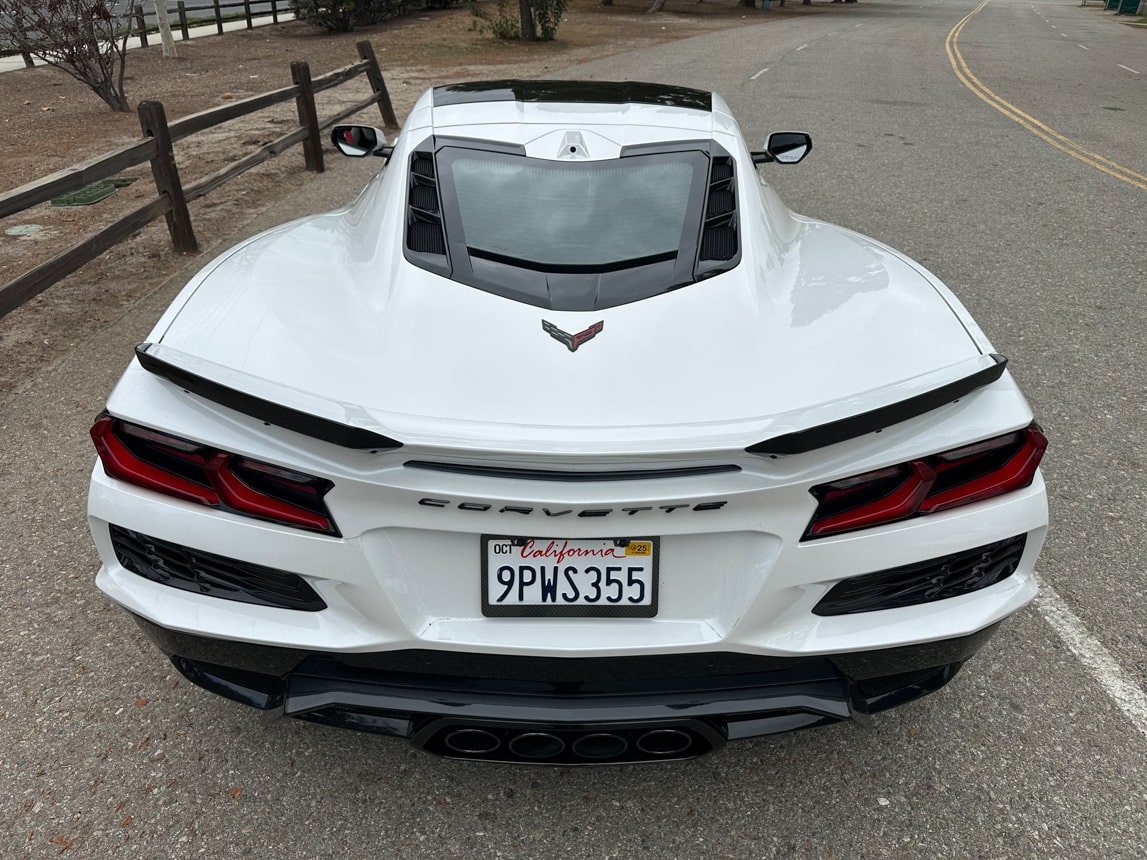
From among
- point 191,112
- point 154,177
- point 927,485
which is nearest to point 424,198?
point 927,485

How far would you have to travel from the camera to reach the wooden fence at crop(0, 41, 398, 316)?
498 centimetres

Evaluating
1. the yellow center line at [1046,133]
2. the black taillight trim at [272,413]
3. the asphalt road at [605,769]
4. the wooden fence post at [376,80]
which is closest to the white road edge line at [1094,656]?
the asphalt road at [605,769]

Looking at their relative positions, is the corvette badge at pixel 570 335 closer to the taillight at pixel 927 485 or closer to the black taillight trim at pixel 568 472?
the black taillight trim at pixel 568 472

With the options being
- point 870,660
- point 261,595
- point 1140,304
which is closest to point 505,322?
point 261,595

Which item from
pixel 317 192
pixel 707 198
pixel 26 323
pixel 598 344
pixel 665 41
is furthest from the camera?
pixel 665 41

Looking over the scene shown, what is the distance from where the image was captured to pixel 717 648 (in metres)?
1.91

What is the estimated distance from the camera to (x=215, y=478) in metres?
1.93

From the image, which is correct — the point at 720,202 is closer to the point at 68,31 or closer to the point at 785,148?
the point at 785,148

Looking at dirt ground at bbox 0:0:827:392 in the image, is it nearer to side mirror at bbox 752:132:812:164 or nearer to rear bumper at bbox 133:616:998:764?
rear bumper at bbox 133:616:998:764

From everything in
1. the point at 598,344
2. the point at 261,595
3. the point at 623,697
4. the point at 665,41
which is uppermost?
the point at 598,344

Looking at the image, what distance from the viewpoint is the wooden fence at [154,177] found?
16.4ft

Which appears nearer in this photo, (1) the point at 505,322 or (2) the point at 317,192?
(1) the point at 505,322

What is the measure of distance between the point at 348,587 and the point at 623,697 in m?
0.62

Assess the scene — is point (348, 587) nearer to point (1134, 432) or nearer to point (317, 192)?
point (1134, 432)
